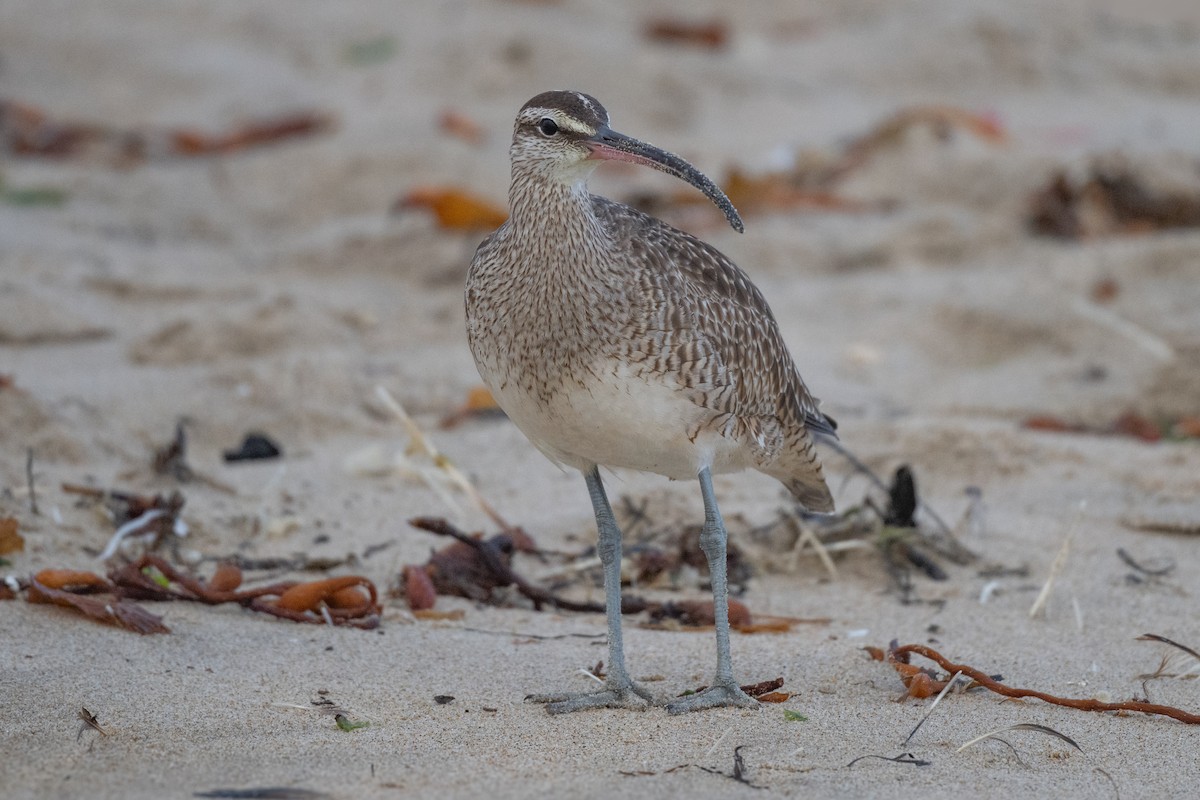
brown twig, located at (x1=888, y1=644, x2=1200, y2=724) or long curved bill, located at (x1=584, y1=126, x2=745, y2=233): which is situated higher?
long curved bill, located at (x1=584, y1=126, x2=745, y2=233)

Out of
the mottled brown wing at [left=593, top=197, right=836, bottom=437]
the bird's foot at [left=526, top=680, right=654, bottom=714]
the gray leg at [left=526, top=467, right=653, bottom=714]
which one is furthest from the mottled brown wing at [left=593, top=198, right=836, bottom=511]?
the bird's foot at [left=526, top=680, right=654, bottom=714]

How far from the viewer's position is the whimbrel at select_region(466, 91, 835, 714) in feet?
14.0

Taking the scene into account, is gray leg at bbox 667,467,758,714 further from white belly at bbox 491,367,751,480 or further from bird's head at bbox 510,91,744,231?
bird's head at bbox 510,91,744,231

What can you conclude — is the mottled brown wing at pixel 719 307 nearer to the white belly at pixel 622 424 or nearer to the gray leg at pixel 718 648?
the white belly at pixel 622 424

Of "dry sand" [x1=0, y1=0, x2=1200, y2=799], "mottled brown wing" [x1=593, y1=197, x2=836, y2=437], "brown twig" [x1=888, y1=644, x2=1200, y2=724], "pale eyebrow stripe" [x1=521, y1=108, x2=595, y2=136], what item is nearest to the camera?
"dry sand" [x1=0, y1=0, x2=1200, y2=799]

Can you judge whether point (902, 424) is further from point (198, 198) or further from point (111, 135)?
point (111, 135)

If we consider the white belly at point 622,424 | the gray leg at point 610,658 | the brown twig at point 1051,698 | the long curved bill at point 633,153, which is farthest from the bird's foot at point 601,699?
the long curved bill at point 633,153

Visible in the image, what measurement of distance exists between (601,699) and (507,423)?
2886 mm

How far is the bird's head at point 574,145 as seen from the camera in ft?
14.1

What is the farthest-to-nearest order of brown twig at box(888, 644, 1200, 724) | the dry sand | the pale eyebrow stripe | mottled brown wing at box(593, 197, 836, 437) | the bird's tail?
the bird's tail < mottled brown wing at box(593, 197, 836, 437) < the pale eyebrow stripe < brown twig at box(888, 644, 1200, 724) < the dry sand

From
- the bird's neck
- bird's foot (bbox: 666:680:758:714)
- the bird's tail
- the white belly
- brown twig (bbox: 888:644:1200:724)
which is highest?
the bird's neck

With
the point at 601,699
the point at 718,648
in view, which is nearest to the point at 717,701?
the point at 718,648

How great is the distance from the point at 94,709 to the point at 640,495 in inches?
105

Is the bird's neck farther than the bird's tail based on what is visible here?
No
